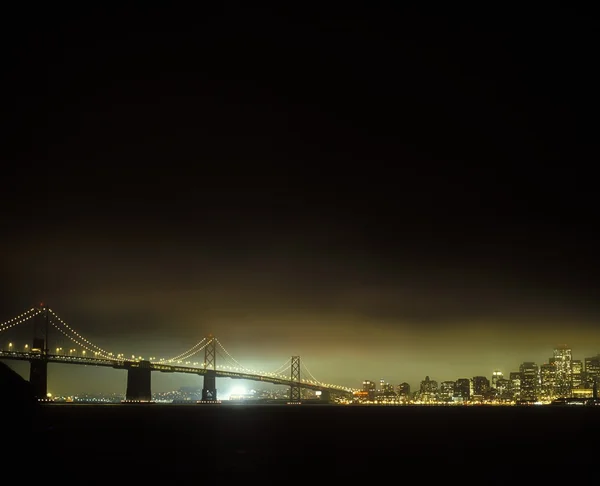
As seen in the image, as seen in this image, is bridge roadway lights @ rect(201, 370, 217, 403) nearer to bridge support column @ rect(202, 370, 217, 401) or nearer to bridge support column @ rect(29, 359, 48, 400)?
bridge support column @ rect(202, 370, 217, 401)

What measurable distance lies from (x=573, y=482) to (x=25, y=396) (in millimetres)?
18415

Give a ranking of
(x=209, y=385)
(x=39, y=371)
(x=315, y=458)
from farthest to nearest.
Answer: (x=209, y=385), (x=39, y=371), (x=315, y=458)

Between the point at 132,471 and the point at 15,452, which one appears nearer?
the point at 15,452

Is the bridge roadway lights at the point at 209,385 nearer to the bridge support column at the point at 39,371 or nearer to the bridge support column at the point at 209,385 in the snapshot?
the bridge support column at the point at 209,385

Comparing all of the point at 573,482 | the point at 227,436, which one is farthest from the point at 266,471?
the point at 227,436

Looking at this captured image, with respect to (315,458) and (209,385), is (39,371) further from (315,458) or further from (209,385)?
(315,458)

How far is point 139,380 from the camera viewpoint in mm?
106062

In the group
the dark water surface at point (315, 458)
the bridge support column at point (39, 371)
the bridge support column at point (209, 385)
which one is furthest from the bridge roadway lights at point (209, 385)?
the dark water surface at point (315, 458)

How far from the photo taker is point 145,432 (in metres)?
46.6

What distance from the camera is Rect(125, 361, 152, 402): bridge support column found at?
10412 centimetres

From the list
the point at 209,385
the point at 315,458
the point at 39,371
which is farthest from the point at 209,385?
the point at 315,458

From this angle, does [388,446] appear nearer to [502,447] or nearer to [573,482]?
[502,447]

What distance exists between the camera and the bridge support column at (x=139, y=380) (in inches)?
4099

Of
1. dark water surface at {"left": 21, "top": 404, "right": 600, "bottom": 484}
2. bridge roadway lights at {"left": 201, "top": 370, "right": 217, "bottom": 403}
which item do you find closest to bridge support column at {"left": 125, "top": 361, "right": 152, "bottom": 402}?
bridge roadway lights at {"left": 201, "top": 370, "right": 217, "bottom": 403}
